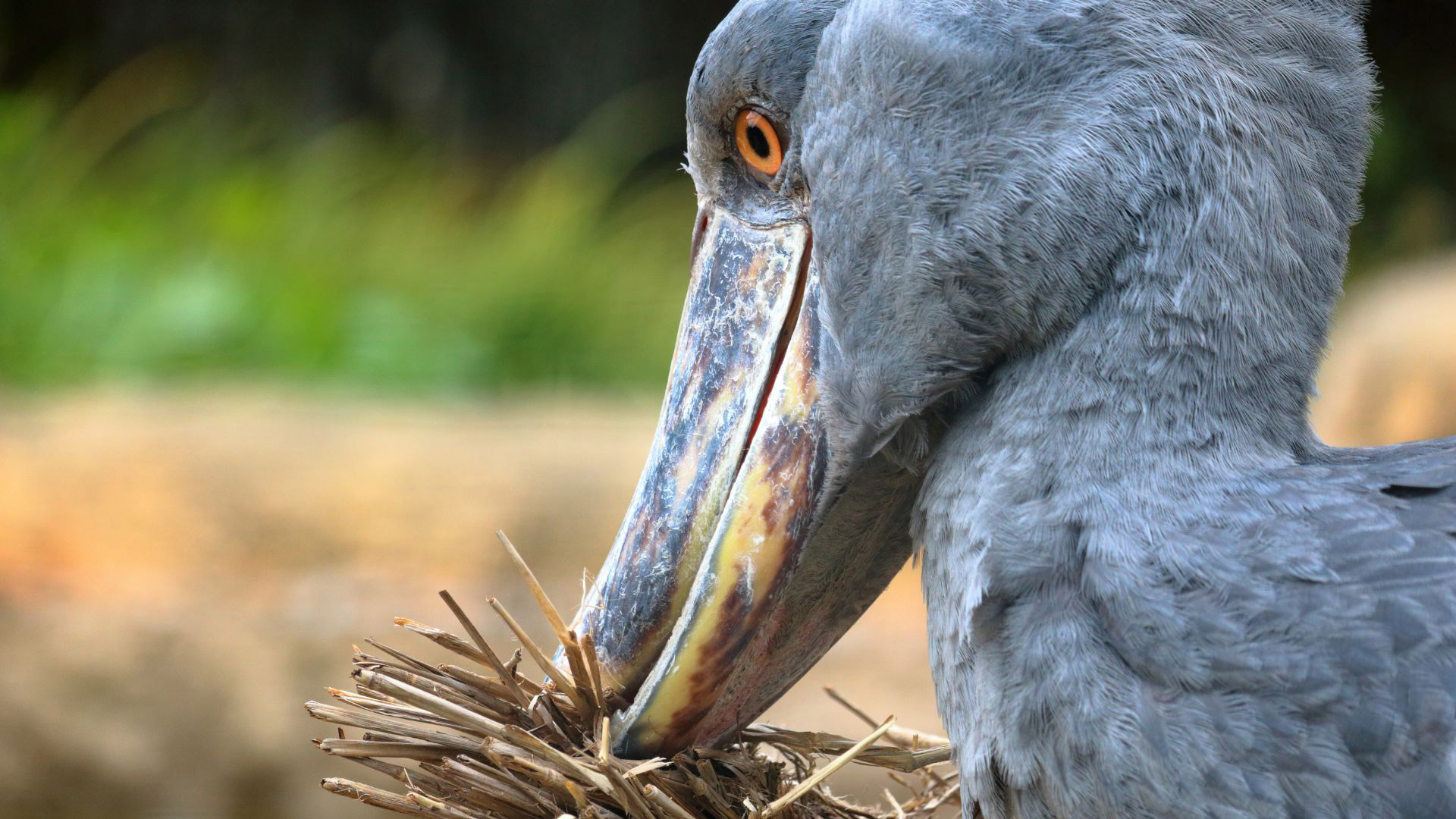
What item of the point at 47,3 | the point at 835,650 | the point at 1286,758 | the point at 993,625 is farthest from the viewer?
the point at 47,3

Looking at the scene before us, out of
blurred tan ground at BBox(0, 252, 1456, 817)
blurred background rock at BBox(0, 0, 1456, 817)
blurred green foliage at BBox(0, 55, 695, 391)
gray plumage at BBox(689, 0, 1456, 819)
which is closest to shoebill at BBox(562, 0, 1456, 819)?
gray plumage at BBox(689, 0, 1456, 819)

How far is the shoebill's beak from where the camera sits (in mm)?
1029

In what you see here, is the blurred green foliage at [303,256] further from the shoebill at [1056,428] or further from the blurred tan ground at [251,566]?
the shoebill at [1056,428]

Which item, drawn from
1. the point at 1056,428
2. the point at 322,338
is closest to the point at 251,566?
the point at 322,338

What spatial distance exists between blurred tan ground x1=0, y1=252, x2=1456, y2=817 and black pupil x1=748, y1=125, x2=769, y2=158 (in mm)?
1812

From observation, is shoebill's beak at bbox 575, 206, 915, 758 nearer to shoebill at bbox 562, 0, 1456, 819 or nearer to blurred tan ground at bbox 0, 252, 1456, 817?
shoebill at bbox 562, 0, 1456, 819

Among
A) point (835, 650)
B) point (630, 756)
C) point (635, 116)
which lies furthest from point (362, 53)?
point (630, 756)

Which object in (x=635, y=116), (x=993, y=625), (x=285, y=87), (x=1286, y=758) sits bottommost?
(x=1286, y=758)

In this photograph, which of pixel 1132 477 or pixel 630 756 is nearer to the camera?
pixel 1132 477

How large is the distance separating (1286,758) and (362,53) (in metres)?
5.57

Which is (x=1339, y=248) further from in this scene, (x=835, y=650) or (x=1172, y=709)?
(x=835, y=650)

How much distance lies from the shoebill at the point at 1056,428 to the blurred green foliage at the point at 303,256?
2661 mm

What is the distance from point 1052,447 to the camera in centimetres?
88

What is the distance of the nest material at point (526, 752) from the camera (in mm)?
983
